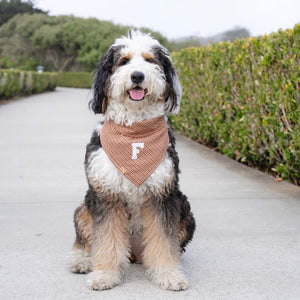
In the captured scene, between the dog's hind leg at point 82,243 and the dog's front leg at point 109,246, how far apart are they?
207mm

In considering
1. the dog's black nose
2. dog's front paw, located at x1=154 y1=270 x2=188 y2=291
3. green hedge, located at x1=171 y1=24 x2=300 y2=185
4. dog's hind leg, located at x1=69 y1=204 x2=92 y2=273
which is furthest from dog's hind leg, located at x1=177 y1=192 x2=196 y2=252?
green hedge, located at x1=171 y1=24 x2=300 y2=185

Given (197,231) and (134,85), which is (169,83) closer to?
(134,85)

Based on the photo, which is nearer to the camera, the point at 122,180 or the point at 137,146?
the point at 122,180

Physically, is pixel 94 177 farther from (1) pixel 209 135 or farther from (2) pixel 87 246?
(1) pixel 209 135

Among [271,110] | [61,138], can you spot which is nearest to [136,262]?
[271,110]

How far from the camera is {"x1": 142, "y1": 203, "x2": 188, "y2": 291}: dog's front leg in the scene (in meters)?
3.41

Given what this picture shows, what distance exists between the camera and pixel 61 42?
55.7 metres

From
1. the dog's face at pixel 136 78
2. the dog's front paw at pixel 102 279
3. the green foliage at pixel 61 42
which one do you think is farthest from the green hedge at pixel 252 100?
the green foliage at pixel 61 42

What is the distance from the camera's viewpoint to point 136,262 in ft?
13.0

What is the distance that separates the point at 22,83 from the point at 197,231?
72.0 ft

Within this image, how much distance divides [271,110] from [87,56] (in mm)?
46911

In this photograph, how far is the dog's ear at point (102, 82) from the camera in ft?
11.4

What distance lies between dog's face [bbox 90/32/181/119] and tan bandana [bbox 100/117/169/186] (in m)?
0.14

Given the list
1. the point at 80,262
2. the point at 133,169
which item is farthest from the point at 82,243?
the point at 133,169
